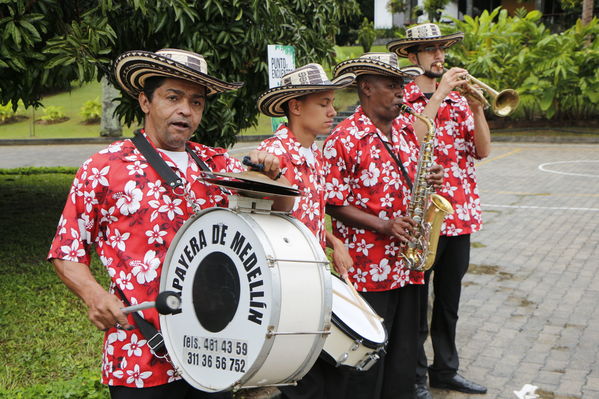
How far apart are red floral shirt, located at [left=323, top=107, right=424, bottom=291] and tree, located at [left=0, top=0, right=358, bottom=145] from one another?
2.65m

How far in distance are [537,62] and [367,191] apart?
22341mm

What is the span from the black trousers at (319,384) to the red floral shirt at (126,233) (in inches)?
39.4

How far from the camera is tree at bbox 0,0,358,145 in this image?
5.95m

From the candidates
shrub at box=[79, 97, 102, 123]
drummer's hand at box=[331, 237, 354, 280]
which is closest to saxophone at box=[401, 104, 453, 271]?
drummer's hand at box=[331, 237, 354, 280]

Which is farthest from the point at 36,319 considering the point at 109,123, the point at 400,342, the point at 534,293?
the point at 109,123

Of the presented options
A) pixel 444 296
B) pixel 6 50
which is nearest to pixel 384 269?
pixel 444 296

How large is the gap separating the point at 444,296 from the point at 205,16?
11.4 ft

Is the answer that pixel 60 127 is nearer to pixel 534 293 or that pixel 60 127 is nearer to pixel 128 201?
pixel 534 293

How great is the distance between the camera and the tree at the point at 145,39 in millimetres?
5945

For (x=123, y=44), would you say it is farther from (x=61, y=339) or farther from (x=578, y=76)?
(x=578, y=76)

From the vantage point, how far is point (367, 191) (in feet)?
13.6

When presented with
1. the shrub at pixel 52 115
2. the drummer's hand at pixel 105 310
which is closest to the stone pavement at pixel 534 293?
the drummer's hand at pixel 105 310

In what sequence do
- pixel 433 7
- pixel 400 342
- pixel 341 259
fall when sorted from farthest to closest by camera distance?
pixel 433 7, pixel 400 342, pixel 341 259

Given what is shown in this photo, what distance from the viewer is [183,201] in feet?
9.29
